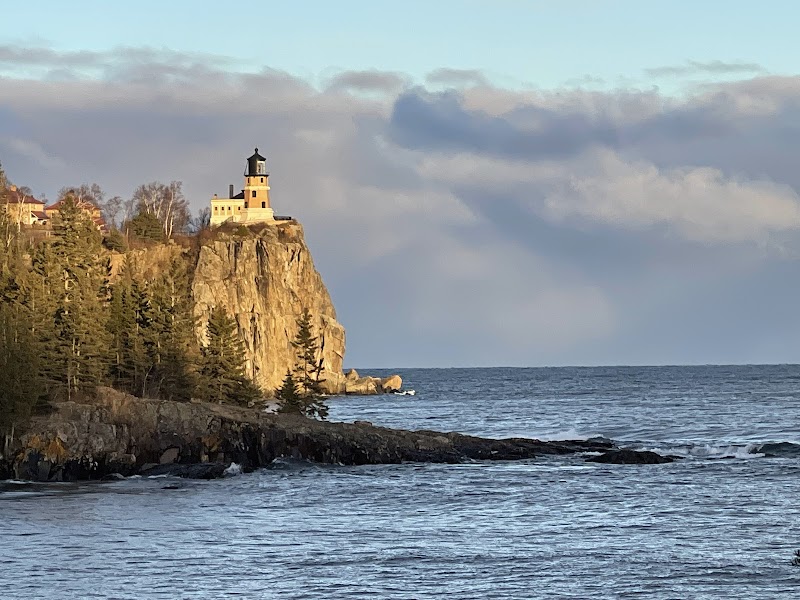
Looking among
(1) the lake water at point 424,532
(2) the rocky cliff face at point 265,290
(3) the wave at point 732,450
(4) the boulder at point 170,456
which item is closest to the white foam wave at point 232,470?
(1) the lake water at point 424,532

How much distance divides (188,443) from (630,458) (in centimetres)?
2346

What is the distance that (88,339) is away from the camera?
70000 millimetres

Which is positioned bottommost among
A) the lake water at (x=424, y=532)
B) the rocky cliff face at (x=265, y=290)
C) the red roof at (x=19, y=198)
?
the lake water at (x=424, y=532)

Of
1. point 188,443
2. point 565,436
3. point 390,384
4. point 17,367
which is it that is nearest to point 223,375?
point 188,443

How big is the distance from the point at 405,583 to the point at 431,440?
35406 millimetres

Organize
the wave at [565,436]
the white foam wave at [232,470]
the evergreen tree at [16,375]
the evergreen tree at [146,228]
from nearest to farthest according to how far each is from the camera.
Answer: the evergreen tree at [16,375] < the white foam wave at [232,470] < the wave at [565,436] < the evergreen tree at [146,228]

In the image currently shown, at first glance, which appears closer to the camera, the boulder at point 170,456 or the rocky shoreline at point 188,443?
the rocky shoreline at point 188,443

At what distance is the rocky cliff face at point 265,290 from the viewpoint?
468 ft

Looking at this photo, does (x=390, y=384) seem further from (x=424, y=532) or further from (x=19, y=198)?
(x=424, y=532)

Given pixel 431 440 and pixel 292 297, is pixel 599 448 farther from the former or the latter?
pixel 292 297

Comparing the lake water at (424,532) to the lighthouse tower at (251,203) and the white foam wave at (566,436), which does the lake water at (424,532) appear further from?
the lighthouse tower at (251,203)

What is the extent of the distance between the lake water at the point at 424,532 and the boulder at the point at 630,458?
1224 mm

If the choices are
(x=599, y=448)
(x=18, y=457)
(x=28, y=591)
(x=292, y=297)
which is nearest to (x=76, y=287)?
(x=18, y=457)

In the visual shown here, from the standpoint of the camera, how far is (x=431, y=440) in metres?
63.6
